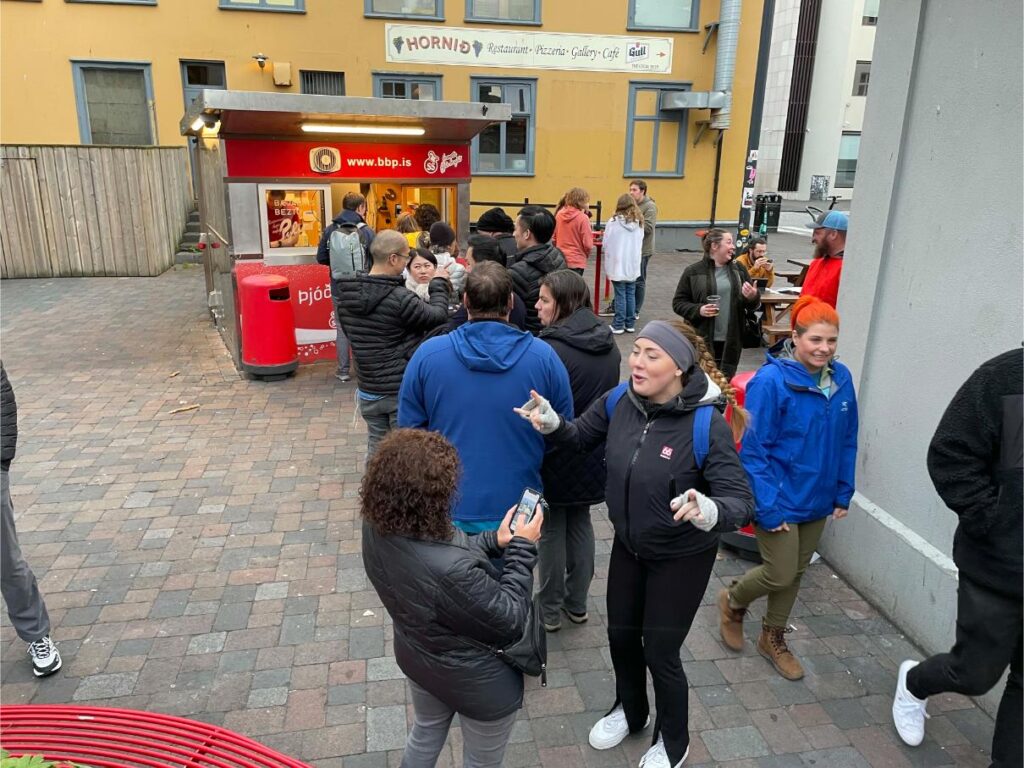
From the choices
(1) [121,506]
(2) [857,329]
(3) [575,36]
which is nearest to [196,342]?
(1) [121,506]

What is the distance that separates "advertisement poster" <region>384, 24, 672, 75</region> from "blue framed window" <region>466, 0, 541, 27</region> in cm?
24

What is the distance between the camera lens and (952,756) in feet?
9.95

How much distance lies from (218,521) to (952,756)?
4.31 m

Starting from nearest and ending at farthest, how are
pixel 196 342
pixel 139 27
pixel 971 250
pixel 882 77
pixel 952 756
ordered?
pixel 952 756 → pixel 971 250 → pixel 882 77 → pixel 196 342 → pixel 139 27

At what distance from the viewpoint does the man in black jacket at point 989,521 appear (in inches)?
→ 97.5

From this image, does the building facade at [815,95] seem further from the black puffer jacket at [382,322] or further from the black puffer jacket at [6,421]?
the black puffer jacket at [6,421]

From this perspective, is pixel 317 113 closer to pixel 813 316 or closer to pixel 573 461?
pixel 573 461

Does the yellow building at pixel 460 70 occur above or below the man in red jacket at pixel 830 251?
above

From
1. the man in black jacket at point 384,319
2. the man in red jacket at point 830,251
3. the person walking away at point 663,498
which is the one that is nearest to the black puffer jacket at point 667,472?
the person walking away at point 663,498

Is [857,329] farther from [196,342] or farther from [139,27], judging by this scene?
[139,27]

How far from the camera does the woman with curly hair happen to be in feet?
6.79

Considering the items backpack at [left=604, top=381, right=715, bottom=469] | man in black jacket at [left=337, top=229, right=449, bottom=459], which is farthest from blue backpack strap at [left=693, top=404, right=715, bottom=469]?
man in black jacket at [left=337, top=229, right=449, bottom=459]

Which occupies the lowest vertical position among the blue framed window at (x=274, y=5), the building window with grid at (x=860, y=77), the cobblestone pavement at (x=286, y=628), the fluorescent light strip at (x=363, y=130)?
the cobblestone pavement at (x=286, y=628)

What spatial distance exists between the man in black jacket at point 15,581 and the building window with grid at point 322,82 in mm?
14084
